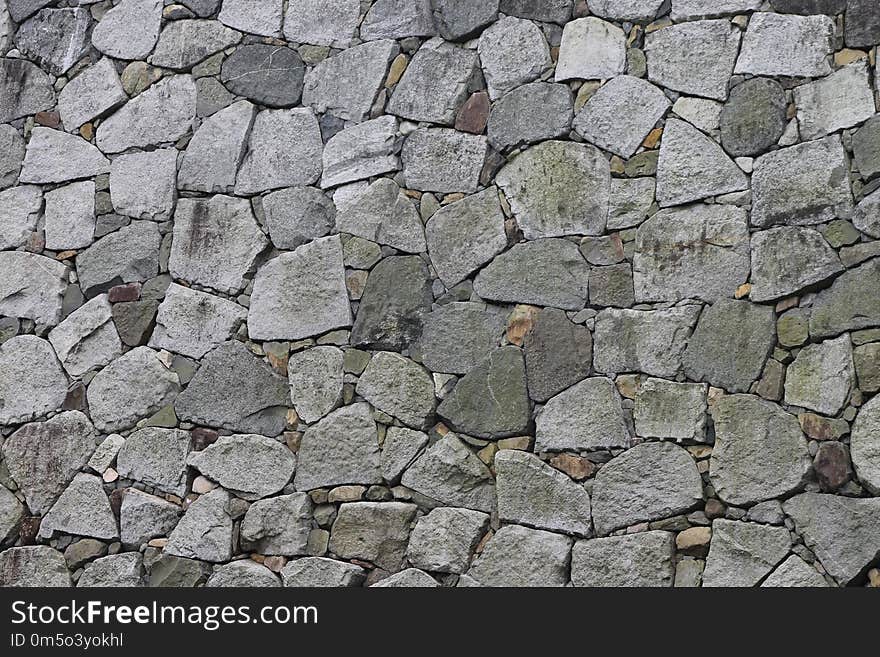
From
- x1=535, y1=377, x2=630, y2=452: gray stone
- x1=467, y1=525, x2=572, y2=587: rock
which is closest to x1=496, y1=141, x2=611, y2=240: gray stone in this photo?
Answer: x1=535, y1=377, x2=630, y2=452: gray stone

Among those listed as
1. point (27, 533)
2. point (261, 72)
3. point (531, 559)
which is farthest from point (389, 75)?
point (27, 533)

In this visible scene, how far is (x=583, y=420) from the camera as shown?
343 cm

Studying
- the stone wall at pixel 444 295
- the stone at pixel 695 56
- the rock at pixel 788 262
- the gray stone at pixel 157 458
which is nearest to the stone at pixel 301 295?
the stone wall at pixel 444 295

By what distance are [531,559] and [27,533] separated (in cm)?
190

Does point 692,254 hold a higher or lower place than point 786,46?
lower

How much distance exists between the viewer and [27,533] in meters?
4.11

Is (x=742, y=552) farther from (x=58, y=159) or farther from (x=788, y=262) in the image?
(x=58, y=159)

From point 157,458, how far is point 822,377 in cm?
221

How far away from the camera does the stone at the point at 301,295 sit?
381cm

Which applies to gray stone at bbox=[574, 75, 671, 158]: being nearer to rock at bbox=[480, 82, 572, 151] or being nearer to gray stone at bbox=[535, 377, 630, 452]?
rock at bbox=[480, 82, 572, 151]

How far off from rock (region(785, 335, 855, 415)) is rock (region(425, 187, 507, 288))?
0.99 metres

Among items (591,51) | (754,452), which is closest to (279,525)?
(754,452)

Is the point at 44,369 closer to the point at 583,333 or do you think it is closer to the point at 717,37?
the point at 583,333

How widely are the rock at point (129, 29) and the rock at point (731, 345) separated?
2.41 m
